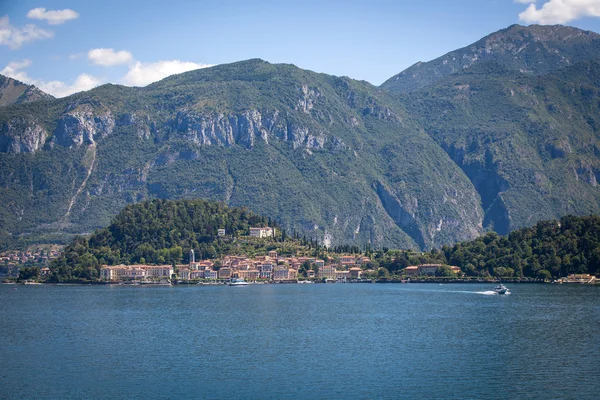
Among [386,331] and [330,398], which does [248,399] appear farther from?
[386,331]

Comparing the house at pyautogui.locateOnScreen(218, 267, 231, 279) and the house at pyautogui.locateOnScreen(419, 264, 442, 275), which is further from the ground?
the house at pyautogui.locateOnScreen(419, 264, 442, 275)

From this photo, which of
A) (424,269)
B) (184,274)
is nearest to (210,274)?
(184,274)

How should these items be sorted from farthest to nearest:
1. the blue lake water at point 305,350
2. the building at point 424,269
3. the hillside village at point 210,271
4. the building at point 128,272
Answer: the building at point 424,269
the hillside village at point 210,271
the building at point 128,272
the blue lake water at point 305,350

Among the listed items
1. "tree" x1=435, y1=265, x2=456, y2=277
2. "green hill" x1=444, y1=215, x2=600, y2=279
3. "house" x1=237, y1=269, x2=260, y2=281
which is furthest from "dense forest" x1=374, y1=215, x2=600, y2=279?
"house" x1=237, y1=269, x2=260, y2=281

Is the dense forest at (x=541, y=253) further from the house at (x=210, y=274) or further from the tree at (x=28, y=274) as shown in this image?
the tree at (x=28, y=274)

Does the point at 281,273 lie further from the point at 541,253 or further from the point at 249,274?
the point at 541,253

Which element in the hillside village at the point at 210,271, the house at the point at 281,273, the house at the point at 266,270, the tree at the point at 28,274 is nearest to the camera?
the hillside village at the point at 210,271

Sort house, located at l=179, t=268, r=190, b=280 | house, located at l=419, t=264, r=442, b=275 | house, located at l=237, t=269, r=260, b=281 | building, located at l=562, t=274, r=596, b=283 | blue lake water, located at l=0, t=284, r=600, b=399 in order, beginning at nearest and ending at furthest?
blue lake water, located at l=0, t=284, r=600, b=399 < building, located at l=562, t=274, r=596, b=283 < house, located at l=179, t=268, r=190, b=280 < house, located at l=419, t=264, r=442, b=275 < house, located at l=237, t=269, r=260, b=281

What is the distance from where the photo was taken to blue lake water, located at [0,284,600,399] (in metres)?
58.9

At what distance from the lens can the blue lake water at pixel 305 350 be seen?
2319 inches

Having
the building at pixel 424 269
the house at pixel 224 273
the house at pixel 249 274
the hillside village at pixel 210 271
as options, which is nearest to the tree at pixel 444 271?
the building at pixel 424 269

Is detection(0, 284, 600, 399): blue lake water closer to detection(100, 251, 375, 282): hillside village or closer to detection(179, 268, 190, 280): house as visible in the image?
detection(100, 251, 375, 282): hillside village

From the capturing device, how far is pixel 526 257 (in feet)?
577

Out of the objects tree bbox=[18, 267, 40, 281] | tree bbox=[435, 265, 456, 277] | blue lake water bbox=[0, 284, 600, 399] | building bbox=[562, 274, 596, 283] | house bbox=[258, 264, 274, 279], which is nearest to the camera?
blue lake water bbox=[0, 284, 600, 399]
